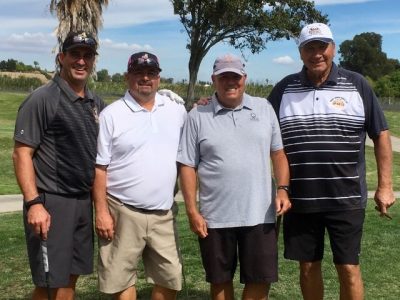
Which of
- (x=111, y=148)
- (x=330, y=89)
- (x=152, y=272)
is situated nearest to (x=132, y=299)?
(x=152, y=272)

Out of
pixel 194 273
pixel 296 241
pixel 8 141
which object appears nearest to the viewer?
pixel 296 241

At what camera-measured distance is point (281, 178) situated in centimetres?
422

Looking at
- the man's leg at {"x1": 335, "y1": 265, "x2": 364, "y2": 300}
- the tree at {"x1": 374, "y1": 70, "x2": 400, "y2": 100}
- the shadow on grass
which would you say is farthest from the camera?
the tree at {"x1": 374, "y1": 70, "x2": 400, "y2": 100}

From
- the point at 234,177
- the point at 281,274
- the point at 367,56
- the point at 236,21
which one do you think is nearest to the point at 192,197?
the point at 234,177

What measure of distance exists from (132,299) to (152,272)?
9.1 inches

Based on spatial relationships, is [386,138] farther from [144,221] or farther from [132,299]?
[132,299]

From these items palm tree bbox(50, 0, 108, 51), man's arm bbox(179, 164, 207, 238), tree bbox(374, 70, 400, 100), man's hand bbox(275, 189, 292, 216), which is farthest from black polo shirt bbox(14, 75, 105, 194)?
tree bbox(374, 70, 400, 100)

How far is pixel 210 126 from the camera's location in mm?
4000

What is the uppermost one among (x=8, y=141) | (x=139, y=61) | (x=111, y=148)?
(x=139, y=61)

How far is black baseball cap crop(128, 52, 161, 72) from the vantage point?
4086 mm

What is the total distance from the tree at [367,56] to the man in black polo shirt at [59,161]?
340 feet

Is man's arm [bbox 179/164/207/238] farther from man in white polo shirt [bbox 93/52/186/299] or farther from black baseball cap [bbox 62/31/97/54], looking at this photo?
black baseball cap [bbox 62/31/97/54]

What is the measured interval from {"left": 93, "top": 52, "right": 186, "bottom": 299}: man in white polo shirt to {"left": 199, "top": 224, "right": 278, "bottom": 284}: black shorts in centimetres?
32

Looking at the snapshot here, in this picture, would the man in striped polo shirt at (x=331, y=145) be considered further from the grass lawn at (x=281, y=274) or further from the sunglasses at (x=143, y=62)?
the grass lawn at (x=281, y=274)
